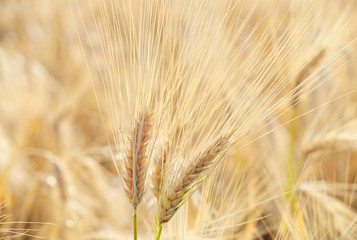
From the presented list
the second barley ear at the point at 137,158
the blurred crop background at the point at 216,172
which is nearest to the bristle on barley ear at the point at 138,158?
the second barley ear at the point at 137,158

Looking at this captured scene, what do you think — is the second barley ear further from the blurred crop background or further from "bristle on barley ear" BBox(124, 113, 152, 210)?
the blurred crop background

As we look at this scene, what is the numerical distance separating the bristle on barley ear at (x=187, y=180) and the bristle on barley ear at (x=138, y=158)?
4 cm

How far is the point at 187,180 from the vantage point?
0.51 meters

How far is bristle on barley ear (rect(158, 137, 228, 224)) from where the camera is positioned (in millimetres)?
513

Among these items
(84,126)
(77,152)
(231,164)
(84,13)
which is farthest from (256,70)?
(84,13)

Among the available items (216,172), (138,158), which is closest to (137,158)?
(138,158)

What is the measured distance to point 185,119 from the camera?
1.79 feet

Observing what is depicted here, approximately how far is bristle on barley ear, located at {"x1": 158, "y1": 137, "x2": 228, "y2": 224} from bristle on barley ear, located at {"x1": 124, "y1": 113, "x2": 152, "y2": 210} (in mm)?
38

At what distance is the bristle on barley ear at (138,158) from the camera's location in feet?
1.68

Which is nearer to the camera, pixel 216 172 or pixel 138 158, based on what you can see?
pixel 138 158

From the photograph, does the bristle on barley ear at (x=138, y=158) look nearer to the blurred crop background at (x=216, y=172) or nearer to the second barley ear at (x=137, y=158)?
the second barley ear at (x=137, y=158)

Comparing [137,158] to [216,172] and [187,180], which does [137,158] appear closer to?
[187,180]

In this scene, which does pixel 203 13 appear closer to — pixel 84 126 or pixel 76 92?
pixel 76 92

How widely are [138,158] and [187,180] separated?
0.23 ft
